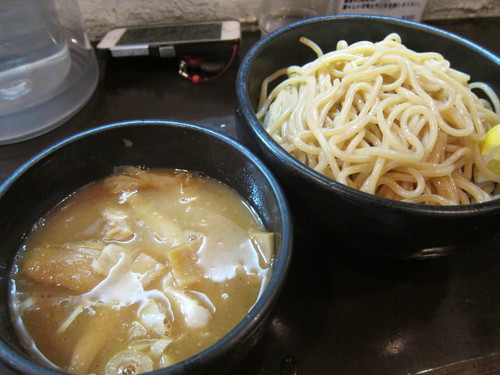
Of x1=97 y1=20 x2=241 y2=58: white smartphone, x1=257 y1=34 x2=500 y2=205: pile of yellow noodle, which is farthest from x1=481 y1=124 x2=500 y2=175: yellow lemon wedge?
x1=97 y1=20 x2=241 y2=58: white smartphone

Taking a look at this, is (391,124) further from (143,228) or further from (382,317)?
(143,228)

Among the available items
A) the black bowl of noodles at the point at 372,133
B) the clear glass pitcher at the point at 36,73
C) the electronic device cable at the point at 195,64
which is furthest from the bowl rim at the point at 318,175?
the clear glass pitcher at the point at 36,73

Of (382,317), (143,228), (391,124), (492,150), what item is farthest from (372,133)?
(143,228)

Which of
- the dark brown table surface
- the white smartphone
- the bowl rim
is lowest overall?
the dark brown table surface

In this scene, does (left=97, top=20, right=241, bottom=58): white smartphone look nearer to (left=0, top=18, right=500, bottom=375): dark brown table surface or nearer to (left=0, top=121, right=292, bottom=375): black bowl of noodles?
(left=0, top=121, right=292, bottom=375): black bowl of noodles

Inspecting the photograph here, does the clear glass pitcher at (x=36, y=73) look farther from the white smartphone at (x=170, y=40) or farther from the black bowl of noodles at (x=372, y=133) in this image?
the black bowl of noodles at (x=372, y=133)

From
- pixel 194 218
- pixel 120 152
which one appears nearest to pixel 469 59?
pixel 194 218
